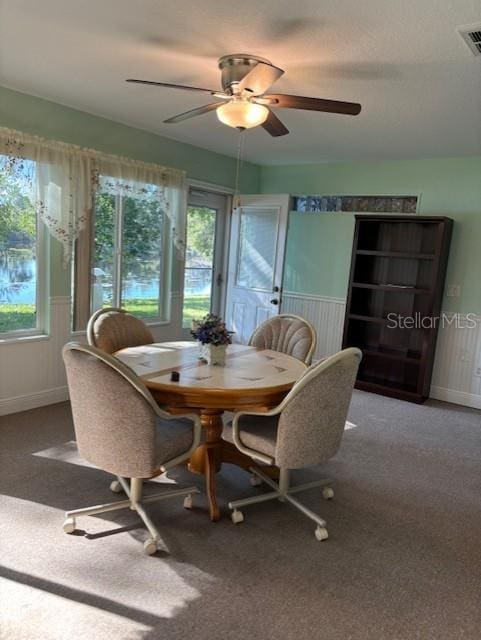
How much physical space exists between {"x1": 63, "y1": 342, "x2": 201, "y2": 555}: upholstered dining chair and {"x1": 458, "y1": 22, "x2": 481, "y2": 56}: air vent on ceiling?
2.11 metres

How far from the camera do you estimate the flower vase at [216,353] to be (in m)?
2.80

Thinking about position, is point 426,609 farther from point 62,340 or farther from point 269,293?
point 269,293

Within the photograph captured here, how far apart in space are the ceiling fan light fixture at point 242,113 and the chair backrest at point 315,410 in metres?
1.31

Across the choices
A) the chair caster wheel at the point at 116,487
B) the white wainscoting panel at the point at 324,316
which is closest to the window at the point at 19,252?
the chair caster wheel at the point at 116,487

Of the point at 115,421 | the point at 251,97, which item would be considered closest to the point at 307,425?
the point at 115,421

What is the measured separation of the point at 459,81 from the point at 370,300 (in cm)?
278

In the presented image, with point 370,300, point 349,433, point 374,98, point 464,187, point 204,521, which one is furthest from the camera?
point 370,300

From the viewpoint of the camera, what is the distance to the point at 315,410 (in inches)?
88.4

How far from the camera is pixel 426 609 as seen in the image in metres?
1.94

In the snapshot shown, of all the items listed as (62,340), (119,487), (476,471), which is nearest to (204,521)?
(119,487)

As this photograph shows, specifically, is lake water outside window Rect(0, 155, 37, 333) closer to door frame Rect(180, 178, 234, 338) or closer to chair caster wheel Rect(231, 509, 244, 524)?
door frame Rect(180, 178, 234, 338)

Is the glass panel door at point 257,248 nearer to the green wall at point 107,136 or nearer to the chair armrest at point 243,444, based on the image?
the green wall at point 107,136

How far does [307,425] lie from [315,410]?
83 millimetres

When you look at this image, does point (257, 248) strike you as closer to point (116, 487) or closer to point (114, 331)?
point (114, 331)
